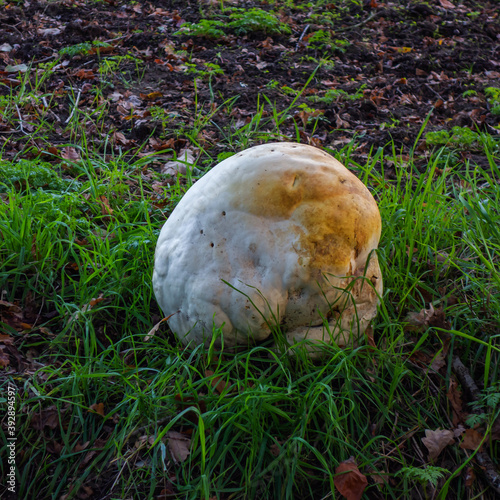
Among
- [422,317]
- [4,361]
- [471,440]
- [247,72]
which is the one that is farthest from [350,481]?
[247,72]

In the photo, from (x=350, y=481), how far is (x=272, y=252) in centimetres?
97

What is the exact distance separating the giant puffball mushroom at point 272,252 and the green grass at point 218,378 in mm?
159

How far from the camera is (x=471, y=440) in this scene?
1.88 meters

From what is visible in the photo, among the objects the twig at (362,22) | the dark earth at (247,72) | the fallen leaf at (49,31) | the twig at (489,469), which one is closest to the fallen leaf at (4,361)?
the dark earth at (247,72)

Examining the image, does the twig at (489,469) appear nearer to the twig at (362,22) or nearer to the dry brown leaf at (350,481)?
the dry brown leaf at (350,481)

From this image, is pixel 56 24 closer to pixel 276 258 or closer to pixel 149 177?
pixel 149 177

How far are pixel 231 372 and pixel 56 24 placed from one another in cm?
575

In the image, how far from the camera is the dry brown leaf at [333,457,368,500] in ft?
5.67

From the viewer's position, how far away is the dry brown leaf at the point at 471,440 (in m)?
1.87

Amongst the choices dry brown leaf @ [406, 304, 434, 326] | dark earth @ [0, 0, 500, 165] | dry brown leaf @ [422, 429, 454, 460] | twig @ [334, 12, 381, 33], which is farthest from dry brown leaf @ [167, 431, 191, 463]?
twig @ [334, 12, 381, 33]

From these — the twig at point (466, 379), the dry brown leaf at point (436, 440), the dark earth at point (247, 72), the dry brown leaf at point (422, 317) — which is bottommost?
the dry brown leaf at point (436, 440)

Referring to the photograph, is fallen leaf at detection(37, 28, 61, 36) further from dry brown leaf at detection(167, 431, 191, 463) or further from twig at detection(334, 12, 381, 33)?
dry brown leaf at detection(167, 431, 191, 463)

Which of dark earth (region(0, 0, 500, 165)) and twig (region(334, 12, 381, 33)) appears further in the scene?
twig (region(334, 12, 381, 33))

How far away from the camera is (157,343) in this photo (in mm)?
2365
